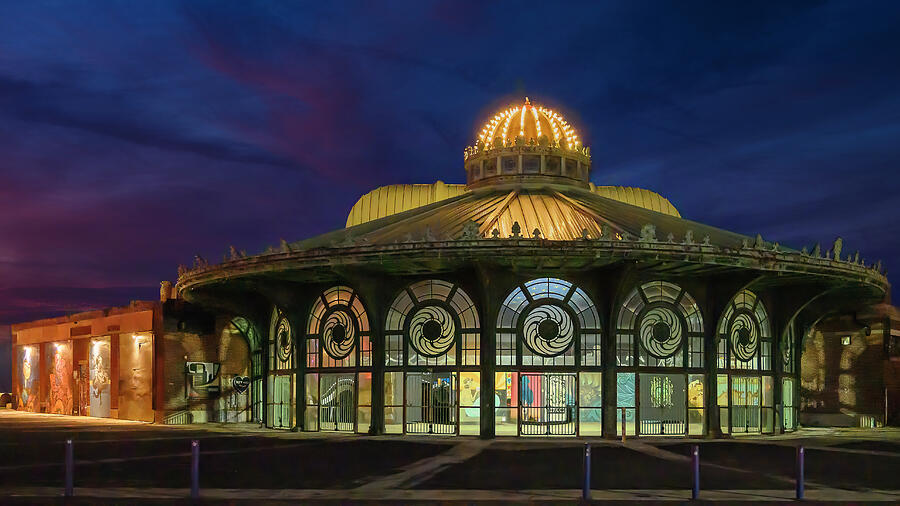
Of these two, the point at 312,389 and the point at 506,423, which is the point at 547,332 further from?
the point at 312,389

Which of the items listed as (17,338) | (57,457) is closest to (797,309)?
(57,457)

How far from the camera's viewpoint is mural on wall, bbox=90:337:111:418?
5112 cm

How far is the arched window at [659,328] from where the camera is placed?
32094mm

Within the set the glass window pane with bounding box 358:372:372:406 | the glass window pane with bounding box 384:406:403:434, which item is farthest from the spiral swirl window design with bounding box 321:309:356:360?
the glass window pane with bounding box 384:406:403:434

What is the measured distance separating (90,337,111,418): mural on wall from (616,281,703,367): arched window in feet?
96.8

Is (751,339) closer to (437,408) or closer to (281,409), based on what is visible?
(437,408)

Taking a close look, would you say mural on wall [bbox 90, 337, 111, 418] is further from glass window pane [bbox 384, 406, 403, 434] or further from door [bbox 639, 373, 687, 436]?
door [bbox 639, 373, 687, 436]

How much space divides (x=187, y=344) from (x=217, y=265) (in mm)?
11841

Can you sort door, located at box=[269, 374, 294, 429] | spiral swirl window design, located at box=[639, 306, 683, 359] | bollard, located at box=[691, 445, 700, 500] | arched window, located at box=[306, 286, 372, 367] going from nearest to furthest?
1. bollard, located at box=[691, 445, 700, 500]
2. spiral swirl window design, located at box=[639, 306, 683, 359]
3. arched window, located at box=[306, 286, 372, 367]
4. door, located at box=[269, 374, 294, 429]

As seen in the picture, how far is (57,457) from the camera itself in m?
25.0

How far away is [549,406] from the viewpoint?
31.8 metres

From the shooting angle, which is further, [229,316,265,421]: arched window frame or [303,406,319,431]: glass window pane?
[229,316,265,421]: arched window frame

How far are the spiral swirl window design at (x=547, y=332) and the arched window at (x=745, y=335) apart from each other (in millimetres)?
5261

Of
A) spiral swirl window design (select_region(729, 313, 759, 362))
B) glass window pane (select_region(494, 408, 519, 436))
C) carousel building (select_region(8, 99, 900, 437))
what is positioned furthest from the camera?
spiral swirl window design (select_region(729, 313, 759, 362))
